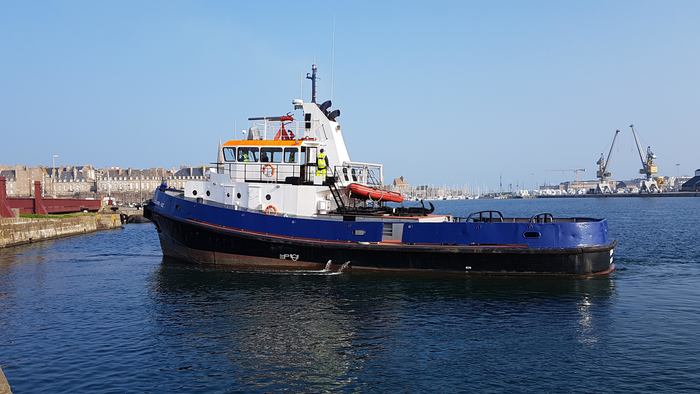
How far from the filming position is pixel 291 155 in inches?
877

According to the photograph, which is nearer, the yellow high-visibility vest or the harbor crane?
the yellow high-visibility vest

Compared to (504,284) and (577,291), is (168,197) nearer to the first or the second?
(504,284)

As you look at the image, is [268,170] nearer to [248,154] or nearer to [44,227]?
[248,154]

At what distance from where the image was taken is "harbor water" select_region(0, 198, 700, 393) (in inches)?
411

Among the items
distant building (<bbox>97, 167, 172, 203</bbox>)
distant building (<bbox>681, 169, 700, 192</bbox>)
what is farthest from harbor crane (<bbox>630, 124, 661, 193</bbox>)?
distant building (<bbox>97, 167, 172, 203</bbox>)

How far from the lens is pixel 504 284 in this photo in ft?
61.9

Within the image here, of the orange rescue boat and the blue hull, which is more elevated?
the orange rescue boat

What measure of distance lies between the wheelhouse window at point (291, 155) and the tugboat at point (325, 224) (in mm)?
39

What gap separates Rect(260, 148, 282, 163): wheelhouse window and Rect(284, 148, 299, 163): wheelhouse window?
0.26m

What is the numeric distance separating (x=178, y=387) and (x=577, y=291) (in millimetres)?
12794

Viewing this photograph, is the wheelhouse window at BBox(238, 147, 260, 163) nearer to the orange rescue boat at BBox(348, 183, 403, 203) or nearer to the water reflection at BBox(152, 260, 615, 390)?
the orange rescue boat at BBox(348, 183, 403, 203)

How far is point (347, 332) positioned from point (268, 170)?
33.4ft

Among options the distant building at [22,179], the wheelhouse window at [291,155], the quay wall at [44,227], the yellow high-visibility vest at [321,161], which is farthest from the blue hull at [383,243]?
the distant building at [22,179]

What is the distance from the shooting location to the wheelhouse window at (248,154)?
22578mm
